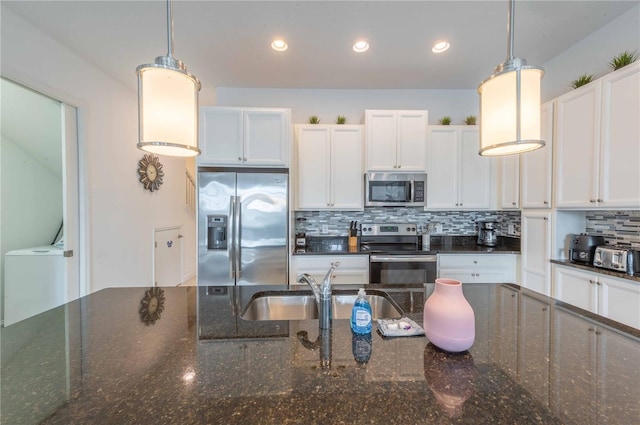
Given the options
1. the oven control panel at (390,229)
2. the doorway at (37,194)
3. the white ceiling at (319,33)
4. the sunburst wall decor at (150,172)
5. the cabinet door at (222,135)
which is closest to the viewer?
the white ceiling at (319,33)

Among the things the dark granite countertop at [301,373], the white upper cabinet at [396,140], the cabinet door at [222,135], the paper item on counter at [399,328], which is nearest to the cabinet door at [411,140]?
the white upper cabinet at [396,140]

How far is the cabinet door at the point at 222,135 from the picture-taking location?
2715 mm

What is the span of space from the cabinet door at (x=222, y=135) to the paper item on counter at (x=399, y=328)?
2225 millimetres

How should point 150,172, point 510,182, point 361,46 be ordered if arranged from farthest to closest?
point 150,172 → point 510,182 → point 361,46

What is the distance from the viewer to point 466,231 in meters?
3.34

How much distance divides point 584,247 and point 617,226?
1.18 feet

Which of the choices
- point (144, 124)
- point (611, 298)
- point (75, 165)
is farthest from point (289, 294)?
point (75, 165)

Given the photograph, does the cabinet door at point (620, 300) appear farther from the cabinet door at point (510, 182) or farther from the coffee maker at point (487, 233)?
the coffee maker at point (487, 233)

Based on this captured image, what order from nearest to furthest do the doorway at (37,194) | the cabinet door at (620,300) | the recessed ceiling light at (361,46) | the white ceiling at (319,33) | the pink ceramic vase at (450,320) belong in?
the pink ceramic vase at (450,320) < the cabinet door at (620,300) < the white ceiling at (319,33) < the recessed ceiling light at (361,46) < the doorway at (37,194)

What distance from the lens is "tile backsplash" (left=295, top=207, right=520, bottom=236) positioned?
332 centimetres

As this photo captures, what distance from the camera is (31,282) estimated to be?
2605 mm

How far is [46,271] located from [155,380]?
2.94 m

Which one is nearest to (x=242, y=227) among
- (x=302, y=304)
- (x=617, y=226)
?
(x=302, y=304)

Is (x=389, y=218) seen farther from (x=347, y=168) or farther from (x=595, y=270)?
(x=595, y=270)
